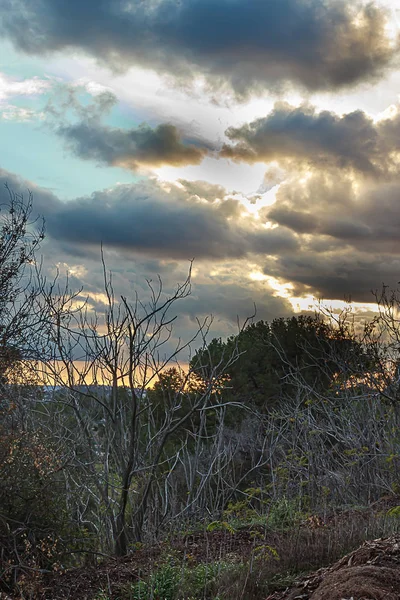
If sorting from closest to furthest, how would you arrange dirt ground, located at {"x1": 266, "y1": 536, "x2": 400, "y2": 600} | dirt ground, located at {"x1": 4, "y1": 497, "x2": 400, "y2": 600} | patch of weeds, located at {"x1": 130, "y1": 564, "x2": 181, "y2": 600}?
dirt ground, located at {"x1": 266, "y1": 536, "x2": 400, "y2": 600}
dirt ground, located at {"x1": 4, "y1": 497, "x2": 400, "y2": 600}
patch of weeds, located at {"x1": 130, "y1": 564, "x2": 181, "y2": 600}

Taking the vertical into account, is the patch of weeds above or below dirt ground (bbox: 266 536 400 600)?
below

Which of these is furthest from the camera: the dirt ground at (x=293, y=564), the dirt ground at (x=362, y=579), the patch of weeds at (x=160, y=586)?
the patch of weeds at (x=160, y=586)

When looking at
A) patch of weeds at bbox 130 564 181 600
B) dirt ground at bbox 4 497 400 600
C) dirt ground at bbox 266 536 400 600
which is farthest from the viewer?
patch of weeds at bbox 130 564 181 600

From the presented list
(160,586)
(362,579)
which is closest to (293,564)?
(160,586)

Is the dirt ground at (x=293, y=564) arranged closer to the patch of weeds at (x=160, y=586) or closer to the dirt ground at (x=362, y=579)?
the dirt ground at (x=362, y=579)

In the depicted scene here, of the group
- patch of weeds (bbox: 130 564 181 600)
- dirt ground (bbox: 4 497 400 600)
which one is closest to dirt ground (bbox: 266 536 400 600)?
dirt ground (bbox: 4 497 400 600)

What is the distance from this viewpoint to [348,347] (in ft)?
38.9

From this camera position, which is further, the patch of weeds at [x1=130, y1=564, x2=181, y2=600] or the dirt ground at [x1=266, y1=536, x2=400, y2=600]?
the patch of weeds at [x1=130, y1=564, x2=181, y2=600]

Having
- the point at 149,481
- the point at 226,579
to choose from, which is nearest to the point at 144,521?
the point at 149,481

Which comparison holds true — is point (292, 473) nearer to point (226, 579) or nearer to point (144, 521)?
point (144, 521)

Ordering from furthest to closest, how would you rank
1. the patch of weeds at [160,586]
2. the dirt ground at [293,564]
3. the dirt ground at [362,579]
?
the patch of weeds at [160,586]
the dirt ground at [293,564]
the dirt ground at [362,579]

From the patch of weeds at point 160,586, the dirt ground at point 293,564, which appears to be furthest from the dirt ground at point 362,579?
the patch of weeds at point 160,586

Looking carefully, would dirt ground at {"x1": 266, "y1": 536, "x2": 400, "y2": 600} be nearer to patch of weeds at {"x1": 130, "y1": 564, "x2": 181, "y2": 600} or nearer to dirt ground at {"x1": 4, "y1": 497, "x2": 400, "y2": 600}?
dirt ground at {"x1": 4, "y1": 497, "x2": 400, "y2": 600}

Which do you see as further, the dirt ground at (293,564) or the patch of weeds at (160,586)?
the patch of weeds at (160,586)
